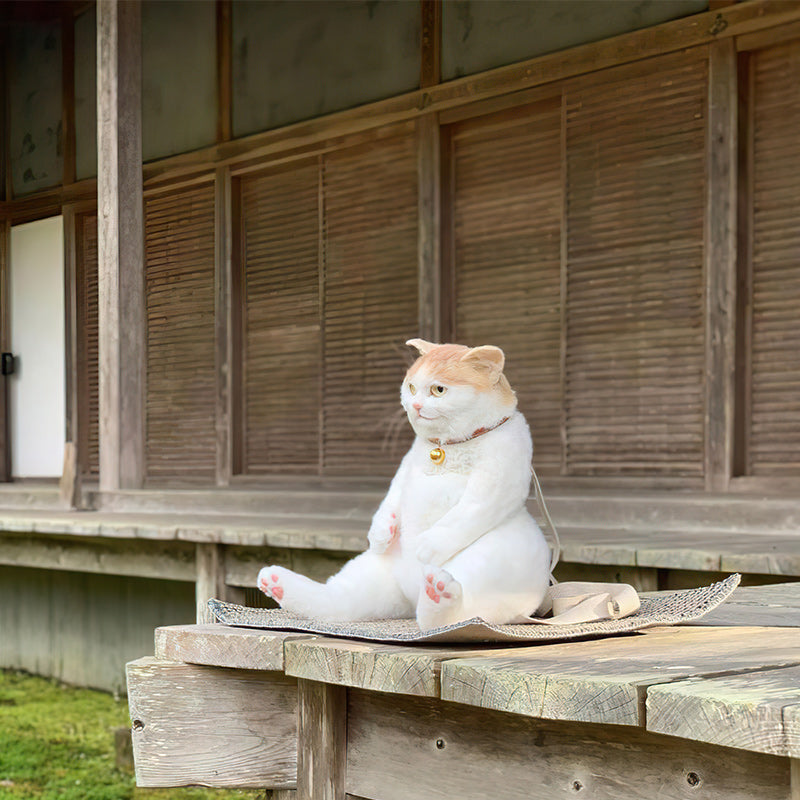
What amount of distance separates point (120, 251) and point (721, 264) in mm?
2904

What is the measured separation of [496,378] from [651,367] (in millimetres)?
3352

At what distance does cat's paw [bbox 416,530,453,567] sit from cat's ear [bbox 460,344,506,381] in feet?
1.13

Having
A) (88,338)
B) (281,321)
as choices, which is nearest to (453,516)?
(281,321)

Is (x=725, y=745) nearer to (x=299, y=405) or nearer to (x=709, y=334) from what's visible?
(x=709, y=334)

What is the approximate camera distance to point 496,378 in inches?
92.4

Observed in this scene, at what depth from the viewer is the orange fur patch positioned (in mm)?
2303

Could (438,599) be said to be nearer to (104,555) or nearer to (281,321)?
(104,555)

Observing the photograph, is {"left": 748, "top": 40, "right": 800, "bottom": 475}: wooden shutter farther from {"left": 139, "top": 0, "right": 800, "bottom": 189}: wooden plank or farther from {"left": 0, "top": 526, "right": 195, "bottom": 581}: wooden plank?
{"left": 0, "top": 526, "right": 195, "bottom": 581}: wooden plank

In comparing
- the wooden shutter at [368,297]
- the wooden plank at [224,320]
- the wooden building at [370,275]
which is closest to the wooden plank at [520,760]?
the wooden building at [370,275]

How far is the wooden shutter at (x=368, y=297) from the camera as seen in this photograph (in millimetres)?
6699

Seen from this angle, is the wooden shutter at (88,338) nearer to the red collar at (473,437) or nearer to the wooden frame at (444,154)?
the wooden frame at (444,154)

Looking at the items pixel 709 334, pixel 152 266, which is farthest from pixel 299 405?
pixel 709 334

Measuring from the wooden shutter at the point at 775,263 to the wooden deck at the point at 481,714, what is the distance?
8.33 feet

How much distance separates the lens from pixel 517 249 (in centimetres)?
618
